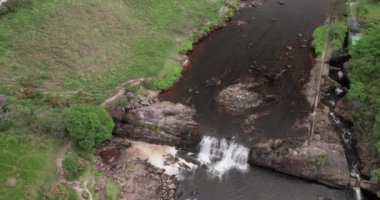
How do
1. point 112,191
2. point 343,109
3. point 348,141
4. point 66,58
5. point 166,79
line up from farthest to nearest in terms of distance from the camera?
point 66,58 < point 166,79 < point 343,109 < point 348,141 < point 112,191

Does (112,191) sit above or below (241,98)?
below

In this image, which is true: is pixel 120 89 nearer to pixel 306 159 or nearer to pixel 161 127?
Result: pixel 161 127

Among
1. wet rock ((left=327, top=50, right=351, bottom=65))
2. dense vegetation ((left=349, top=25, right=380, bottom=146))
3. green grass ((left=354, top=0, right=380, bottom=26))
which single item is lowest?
dense vegetation ((left=349, top=25, right=380, bottom=146))

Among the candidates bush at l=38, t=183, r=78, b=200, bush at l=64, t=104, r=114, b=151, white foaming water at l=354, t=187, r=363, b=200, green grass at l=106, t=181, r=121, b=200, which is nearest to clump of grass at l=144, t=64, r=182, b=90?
bush at l=64, t=104, r=114, b=151

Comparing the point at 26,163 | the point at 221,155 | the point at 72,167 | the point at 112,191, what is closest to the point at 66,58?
the point at 26,163

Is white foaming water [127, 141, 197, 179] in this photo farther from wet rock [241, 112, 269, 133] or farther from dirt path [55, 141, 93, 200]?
wet rock [241, 112, 269, 133]

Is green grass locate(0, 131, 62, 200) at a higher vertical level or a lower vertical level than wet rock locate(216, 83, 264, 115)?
lower
